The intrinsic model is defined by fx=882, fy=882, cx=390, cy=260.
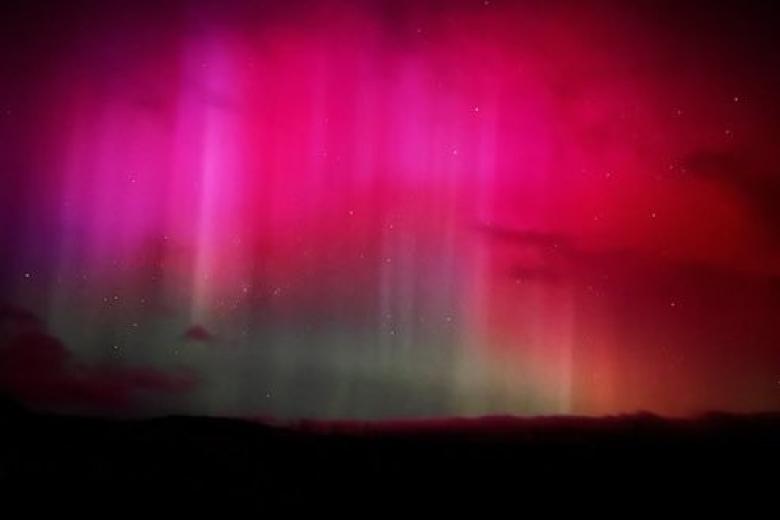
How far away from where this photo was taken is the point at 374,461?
13445mm

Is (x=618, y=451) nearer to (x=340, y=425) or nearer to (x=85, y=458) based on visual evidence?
(x=340, y=425)

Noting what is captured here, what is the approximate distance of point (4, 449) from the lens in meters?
12.9

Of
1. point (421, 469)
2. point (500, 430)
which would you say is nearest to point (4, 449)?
point (421, 469)

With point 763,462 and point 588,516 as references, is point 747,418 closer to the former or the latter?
point 763,462

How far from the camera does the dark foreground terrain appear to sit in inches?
459

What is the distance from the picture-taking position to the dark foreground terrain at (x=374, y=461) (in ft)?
38.3

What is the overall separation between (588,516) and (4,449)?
837 cm

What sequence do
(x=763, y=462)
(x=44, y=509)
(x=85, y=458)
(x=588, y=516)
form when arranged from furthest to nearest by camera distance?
1. (x=763, y=462)
2. (x=85, y=458)
3. (x=588, y=516)
4. (x=44, y=509)

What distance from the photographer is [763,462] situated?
14188 millimetres

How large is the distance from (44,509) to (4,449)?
313 cm

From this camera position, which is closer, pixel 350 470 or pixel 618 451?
pixel 350 470

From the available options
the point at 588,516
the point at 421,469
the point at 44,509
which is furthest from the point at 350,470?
the point at 44,509

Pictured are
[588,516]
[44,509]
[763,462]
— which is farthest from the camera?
[763,462]

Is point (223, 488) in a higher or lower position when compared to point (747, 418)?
lower
